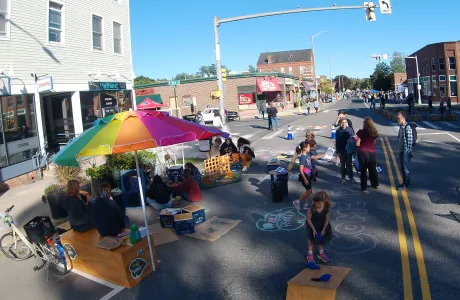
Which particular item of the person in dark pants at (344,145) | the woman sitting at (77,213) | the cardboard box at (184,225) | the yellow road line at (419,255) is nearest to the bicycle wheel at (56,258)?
the woman sitting at (77,213)

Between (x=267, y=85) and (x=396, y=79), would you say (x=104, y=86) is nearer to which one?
(x=267, y=85)

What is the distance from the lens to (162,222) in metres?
8.45

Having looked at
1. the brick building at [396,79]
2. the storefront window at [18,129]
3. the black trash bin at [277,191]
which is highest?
the brick building at [396,79]

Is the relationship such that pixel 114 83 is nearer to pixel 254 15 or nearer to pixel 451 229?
pixel 254 15

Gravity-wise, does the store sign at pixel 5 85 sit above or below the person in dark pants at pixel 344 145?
above

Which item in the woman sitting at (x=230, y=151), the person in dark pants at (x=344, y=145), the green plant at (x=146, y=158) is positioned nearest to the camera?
the person in dark pants at (x=344, y=145)

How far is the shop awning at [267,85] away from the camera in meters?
46.5

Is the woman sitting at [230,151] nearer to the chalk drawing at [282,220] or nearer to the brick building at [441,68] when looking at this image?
the chalk drawing at [282,220]

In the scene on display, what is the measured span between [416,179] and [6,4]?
44.6 feet

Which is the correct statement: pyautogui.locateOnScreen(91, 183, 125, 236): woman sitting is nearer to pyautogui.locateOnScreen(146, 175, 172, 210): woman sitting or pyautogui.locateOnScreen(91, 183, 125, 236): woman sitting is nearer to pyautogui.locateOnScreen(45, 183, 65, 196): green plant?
pyautogui.locateOnScreen(146, 175, 172, 210): woman sitting

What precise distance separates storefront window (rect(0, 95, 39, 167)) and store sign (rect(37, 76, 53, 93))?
2.07 feet

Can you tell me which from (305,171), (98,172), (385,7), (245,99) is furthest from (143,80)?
(305,171)

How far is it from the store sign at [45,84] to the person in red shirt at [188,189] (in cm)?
647

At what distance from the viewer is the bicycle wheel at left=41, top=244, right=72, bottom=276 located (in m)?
6.62
